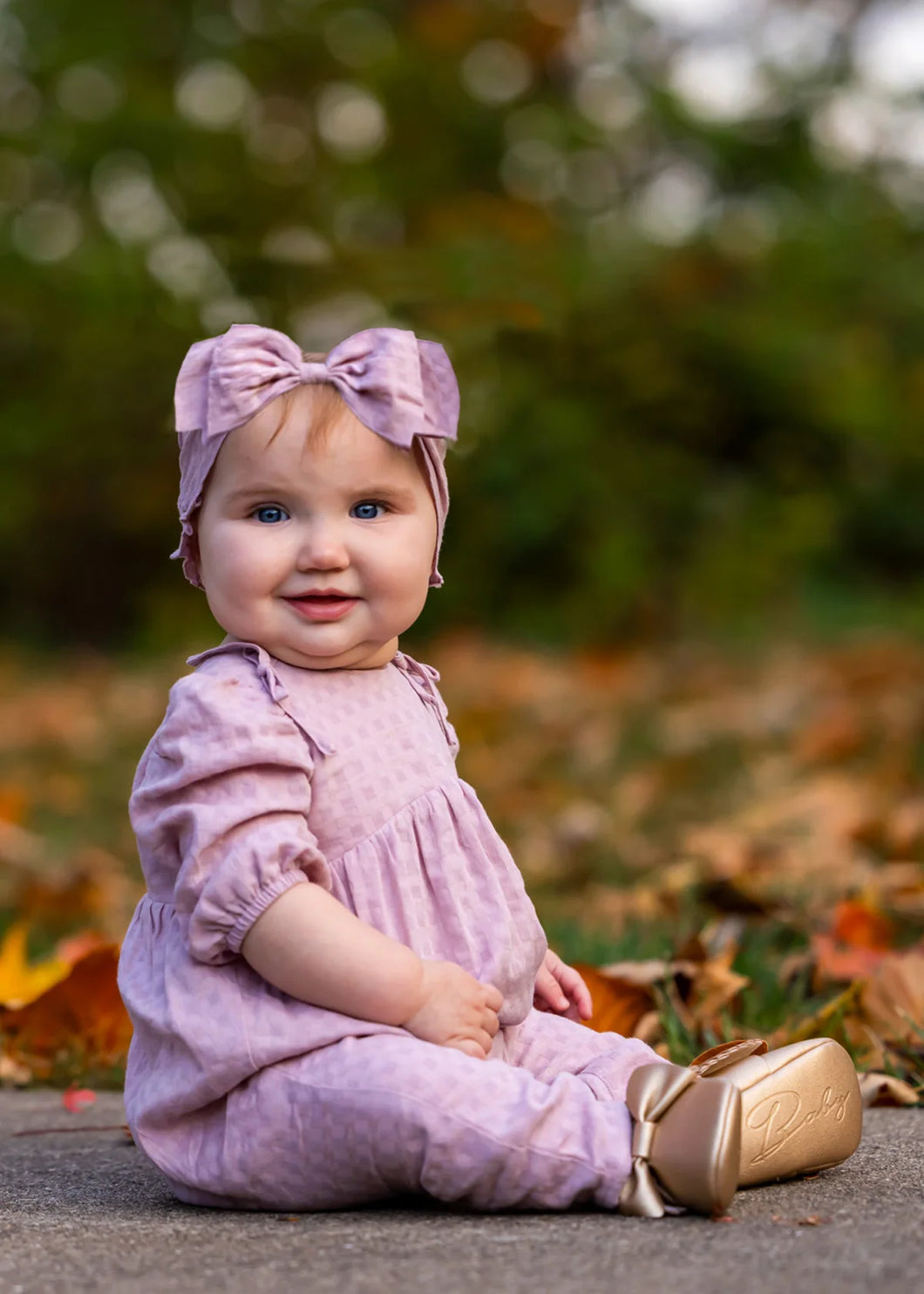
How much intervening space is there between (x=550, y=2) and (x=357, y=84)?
1.42 metres

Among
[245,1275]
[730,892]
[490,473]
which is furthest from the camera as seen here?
[490,473]

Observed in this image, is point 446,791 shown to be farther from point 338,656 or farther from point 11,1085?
point 11,1085

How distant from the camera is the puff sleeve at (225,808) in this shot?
1.59m

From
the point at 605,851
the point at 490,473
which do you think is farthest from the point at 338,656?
the point at 490,473

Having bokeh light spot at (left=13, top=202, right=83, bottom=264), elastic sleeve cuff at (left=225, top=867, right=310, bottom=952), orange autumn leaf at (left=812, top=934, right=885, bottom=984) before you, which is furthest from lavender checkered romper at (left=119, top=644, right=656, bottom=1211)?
bokeh light spot at (left=13, top=202, right=83, bottom=264)

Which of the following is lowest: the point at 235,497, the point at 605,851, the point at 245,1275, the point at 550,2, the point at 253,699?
the point at 605,851

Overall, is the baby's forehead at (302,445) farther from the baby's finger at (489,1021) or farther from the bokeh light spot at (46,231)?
the bokeh light spot at (46,231)

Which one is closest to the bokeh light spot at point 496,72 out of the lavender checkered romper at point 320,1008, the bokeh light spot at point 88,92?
the bokeh light spot at point 88,92

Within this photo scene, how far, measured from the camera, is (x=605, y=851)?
3969 mm

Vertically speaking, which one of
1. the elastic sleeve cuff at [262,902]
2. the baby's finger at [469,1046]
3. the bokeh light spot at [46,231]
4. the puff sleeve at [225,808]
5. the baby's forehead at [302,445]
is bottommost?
the baby's finger at [469,1046]

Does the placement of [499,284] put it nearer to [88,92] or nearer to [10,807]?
[88,92]

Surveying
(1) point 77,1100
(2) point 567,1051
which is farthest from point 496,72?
(2) point 567,1051

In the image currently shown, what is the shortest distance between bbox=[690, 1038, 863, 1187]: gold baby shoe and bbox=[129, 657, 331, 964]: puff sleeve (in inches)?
18.4

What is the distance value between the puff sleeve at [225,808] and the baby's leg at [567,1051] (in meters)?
0.32
